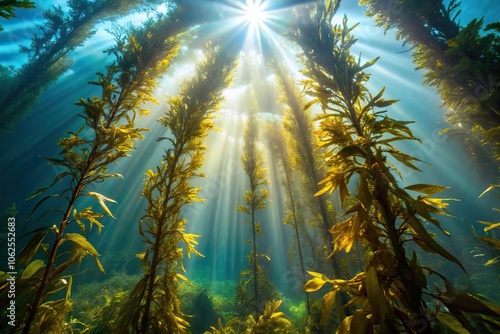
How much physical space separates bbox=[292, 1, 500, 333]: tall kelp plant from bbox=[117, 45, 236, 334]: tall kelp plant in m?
1.92

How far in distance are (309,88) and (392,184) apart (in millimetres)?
1223

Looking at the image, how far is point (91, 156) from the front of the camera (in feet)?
7.87

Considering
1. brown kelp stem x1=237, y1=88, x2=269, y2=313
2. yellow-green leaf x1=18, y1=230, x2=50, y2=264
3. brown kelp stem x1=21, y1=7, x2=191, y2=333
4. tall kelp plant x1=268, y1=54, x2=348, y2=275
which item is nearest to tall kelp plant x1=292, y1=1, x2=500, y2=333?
brown kelp stem x1=21, y1=7, x2=191, y2=333

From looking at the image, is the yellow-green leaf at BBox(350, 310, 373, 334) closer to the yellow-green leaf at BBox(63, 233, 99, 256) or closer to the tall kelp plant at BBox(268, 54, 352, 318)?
the yellow-green leaf at BBox(63, 233, 99, 256)

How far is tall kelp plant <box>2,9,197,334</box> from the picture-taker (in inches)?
73.9

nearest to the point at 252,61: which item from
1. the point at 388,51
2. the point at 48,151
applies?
the point at 388,51

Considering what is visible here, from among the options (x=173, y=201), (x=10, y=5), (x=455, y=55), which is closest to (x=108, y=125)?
(x=173, y=201)

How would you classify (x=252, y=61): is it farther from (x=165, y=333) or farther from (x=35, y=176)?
(x=35, y=176)

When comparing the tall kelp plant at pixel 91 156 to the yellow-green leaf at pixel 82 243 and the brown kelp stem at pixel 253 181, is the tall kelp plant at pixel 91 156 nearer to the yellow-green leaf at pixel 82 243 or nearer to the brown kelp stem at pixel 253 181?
the yellow-green leaf at pixel 82 243

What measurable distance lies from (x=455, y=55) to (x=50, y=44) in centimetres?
1745

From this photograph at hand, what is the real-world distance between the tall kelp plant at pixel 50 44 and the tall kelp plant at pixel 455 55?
1224cm

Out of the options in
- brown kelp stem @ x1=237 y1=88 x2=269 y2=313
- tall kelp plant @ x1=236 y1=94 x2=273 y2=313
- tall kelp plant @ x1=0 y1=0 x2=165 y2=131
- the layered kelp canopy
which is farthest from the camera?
tall kelp plant @ x1=0 y1=0 x2=165 y2=131

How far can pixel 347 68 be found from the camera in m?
1.96

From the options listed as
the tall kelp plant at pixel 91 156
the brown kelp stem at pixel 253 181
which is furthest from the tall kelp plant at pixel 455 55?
the brown kelp stem at pixel 253 181
